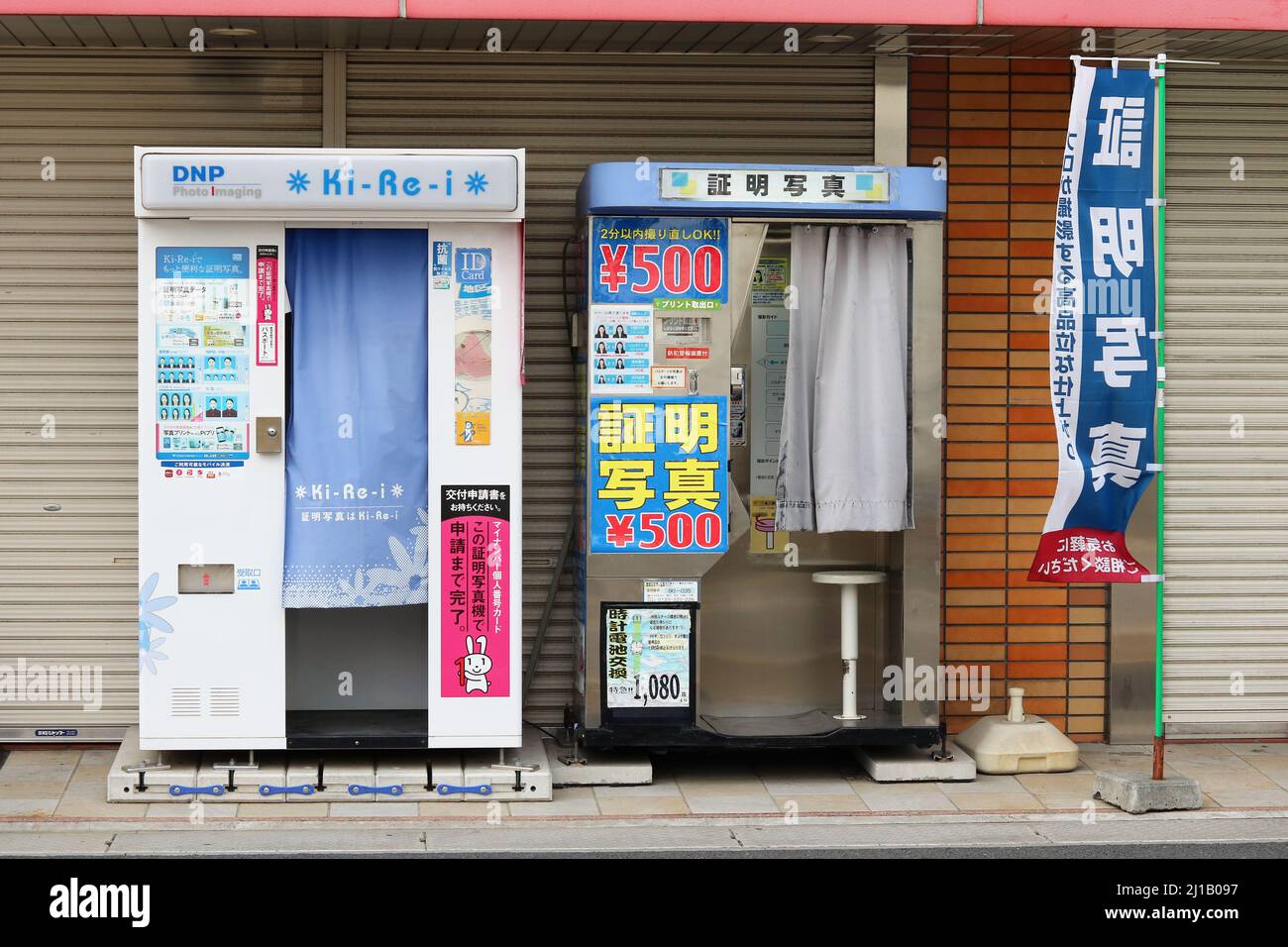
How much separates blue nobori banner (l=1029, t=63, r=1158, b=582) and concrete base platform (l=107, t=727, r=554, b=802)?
3255 millimetres

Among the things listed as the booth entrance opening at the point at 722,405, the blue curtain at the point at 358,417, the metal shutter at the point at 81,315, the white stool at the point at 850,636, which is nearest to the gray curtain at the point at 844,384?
the booth entrance opening at the point at 722,405

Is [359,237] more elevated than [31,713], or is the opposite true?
[359,237]

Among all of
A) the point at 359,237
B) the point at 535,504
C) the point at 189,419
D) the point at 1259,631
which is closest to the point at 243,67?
the point at 359,237

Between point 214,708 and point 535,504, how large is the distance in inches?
93.6

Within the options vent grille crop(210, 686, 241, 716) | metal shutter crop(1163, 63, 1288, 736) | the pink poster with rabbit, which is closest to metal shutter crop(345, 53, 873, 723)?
the pink poster with rabbit

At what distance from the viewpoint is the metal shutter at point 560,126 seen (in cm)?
938

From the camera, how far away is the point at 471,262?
27.2 feet

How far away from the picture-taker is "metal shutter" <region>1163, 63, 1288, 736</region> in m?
9.80

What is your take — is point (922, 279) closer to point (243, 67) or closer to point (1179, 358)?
point (1179, 358)

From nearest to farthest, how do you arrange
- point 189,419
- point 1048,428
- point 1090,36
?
point 189,419
point 1090,36
point 1048,428

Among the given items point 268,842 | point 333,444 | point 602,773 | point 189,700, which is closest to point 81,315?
point 333,444

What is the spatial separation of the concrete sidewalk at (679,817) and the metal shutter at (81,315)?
2.86 feet

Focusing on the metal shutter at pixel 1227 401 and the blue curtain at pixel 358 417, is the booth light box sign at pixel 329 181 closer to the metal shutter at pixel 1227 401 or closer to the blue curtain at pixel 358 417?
the blue curtain at pixel 358 417

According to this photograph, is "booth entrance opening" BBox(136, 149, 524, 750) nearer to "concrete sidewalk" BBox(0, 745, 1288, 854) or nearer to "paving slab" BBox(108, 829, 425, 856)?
"concrete sidewalk" BBox(0, 745, 1288, 854)
